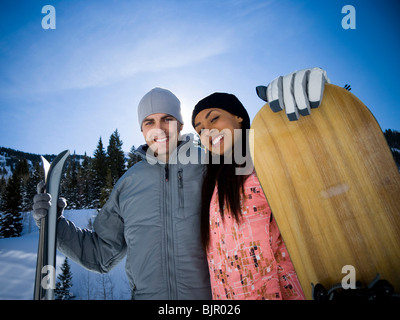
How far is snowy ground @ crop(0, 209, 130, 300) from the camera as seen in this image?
75.7 ft

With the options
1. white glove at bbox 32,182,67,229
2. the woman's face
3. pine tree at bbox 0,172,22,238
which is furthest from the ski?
pine tree at bbox 0,172,22,238

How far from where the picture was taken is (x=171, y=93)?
2270mm

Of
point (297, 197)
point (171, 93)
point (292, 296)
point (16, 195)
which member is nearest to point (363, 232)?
point (297, 197)

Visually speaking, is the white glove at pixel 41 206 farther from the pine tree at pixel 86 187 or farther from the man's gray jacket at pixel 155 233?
the pine tree at pixel 86 187

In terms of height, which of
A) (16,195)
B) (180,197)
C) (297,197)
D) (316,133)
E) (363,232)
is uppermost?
(16,195)

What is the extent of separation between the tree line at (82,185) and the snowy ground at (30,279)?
4860 mm

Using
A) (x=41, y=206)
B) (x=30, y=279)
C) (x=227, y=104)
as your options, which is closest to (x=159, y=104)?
(x=227, y=104)

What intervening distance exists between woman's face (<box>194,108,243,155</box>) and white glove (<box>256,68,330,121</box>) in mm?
447

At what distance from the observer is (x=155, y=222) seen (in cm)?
171

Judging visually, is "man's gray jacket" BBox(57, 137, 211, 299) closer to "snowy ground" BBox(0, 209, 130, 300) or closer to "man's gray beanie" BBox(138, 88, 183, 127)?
"man's gray beanie" BBox(138, 88, 183, 127)

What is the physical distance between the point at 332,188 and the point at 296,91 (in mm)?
702

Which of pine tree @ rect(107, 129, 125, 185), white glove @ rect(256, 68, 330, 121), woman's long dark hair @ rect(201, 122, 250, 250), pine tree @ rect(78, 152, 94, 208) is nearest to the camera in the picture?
white glove @ rect(256, 68, 330, 121)
